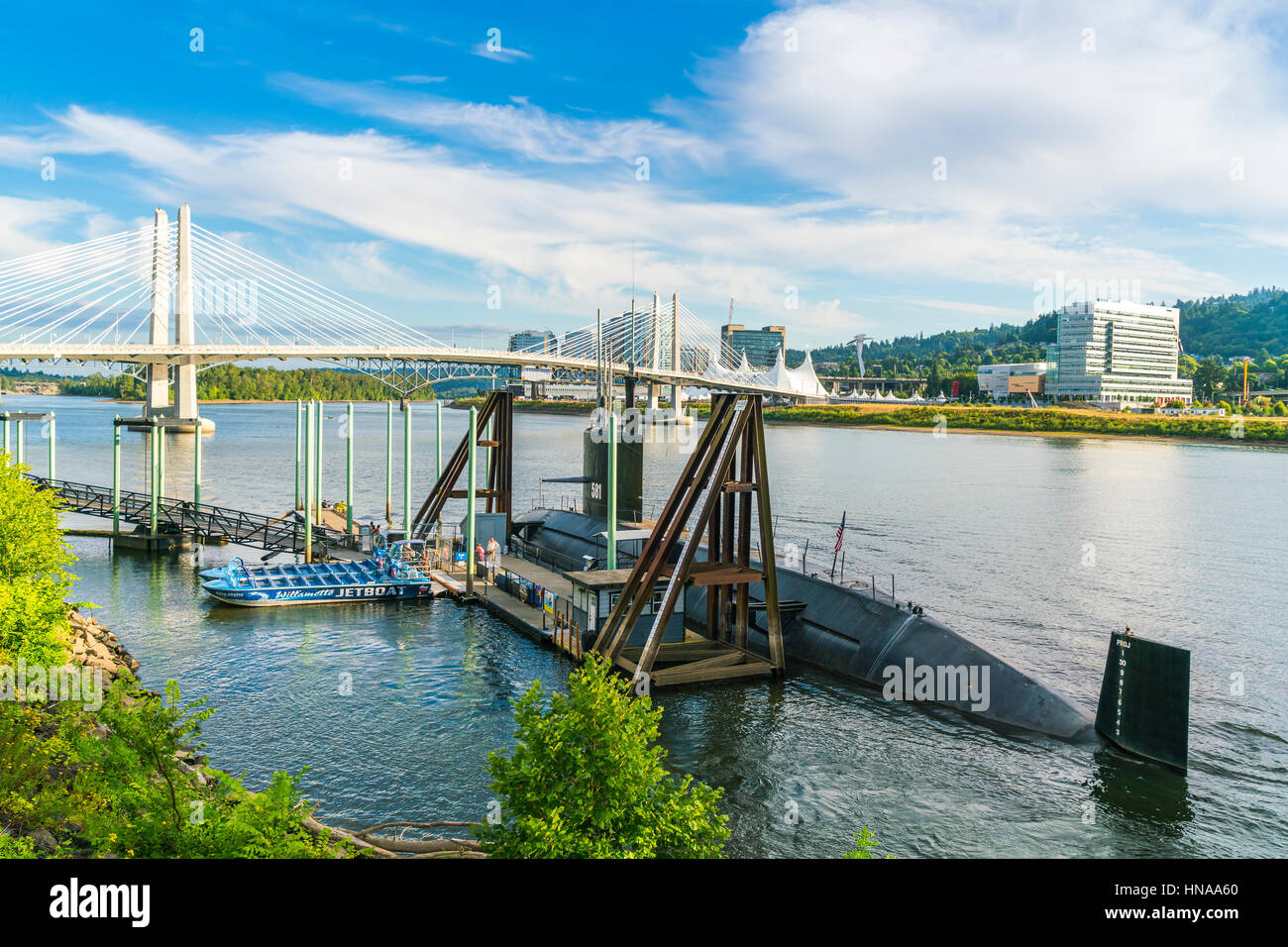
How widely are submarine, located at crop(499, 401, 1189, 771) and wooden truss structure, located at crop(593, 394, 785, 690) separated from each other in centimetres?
137

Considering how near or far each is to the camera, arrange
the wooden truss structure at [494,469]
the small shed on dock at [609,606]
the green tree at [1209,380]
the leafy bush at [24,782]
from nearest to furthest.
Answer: the leafy bush at [24,782], the small shed on dock at [609,606], the wooden truss structure at [494,469], the green tree at [1209,380]

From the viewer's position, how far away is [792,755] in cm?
2016

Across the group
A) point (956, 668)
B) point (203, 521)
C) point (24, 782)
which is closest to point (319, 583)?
point (203, 521)

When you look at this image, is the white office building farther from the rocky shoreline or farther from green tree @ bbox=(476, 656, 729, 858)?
green tree @ bbox=(476, 656, 729, 858)

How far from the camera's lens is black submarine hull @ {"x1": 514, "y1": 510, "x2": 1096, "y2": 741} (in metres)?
21.6

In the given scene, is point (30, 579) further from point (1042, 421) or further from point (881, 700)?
point (1042, 421)

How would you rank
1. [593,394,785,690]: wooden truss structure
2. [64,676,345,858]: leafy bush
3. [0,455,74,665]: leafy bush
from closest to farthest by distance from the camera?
1. [64,676,345,858]: leafy bush
2. [0,455,74,665]: leafy bush
3. [593,394,785,690]: wooden truss structure

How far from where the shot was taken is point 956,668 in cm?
2286

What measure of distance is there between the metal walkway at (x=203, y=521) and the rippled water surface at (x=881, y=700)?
5.35 feet

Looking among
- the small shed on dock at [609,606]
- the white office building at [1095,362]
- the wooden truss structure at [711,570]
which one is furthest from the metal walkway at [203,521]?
the white office building at [1095,362]

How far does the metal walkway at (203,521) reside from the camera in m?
41.4

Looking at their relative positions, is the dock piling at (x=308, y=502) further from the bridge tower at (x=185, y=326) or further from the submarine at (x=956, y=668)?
the bridge tower at (x=185, y=326)

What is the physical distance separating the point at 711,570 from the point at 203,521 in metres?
31.2

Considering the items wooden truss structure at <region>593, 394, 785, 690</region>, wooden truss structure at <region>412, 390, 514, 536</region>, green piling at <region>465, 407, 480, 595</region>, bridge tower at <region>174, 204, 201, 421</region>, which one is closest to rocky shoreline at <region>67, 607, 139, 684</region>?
green piling at <region>465, 407, 480, 595</region>
